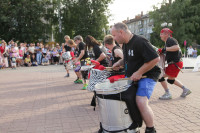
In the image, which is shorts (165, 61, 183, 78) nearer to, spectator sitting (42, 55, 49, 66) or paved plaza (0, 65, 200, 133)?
paved plaza (0, 65, 200, 133)

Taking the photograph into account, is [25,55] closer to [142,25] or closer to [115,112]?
[115,112]

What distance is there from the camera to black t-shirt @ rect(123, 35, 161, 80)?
2777mm

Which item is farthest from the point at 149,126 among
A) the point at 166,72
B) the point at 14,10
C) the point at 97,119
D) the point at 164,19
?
the point at 164,19

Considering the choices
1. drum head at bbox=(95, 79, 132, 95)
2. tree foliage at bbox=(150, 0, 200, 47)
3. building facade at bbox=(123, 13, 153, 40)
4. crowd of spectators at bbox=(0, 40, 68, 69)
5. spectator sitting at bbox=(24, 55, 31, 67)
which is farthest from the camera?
building facade at bbox=(123, 13, 153, 40)

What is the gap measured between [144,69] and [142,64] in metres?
0.17

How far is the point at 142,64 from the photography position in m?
2.98

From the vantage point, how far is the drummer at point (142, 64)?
2793 millimetres

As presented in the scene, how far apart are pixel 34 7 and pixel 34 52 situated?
37.6 feet

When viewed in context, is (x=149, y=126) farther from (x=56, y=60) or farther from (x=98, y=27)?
(x=98, y=27)

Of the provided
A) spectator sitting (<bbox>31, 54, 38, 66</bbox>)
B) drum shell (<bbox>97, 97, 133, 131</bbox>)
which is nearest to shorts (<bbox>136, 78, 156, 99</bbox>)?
drum shell (<bbox>97, 97, 133, 131</bbox>)

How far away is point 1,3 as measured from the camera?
2505 centimetres

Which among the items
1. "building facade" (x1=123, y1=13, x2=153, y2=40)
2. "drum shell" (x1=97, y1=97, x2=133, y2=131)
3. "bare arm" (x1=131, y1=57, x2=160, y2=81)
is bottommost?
"drum shell" (x1=97, y1=97, x2=133, y2=131)

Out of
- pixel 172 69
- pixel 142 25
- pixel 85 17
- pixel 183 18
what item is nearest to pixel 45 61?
pixel 172 69

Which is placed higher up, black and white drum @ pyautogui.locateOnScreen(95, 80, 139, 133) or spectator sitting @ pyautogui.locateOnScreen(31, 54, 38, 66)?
spectator sitting @ pyautogui.locateOnScreen(31, 54, 38, 66)
